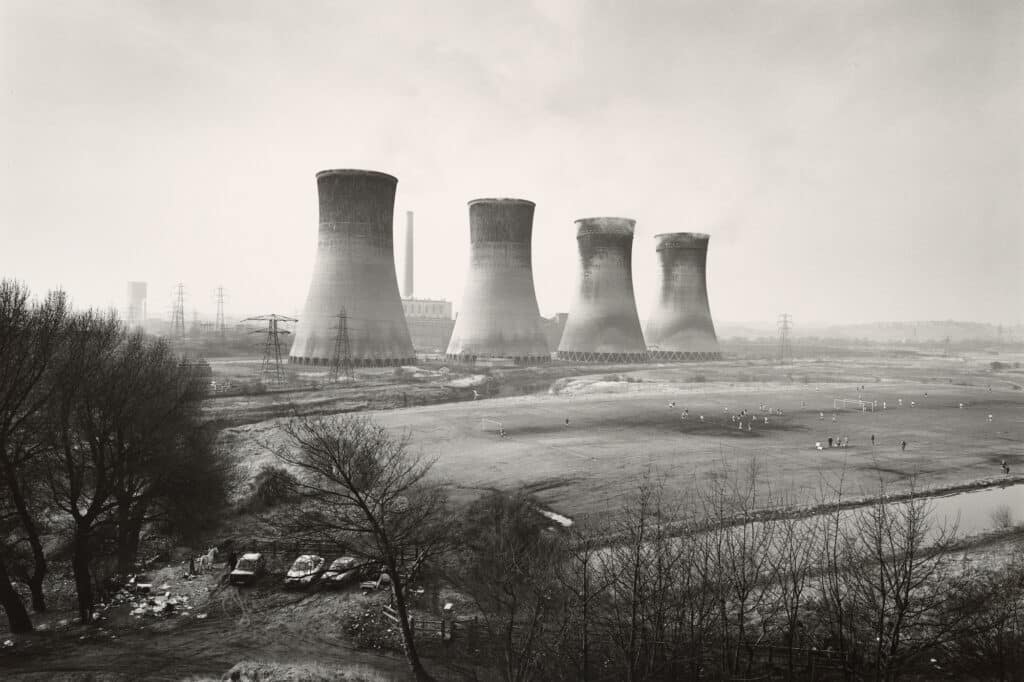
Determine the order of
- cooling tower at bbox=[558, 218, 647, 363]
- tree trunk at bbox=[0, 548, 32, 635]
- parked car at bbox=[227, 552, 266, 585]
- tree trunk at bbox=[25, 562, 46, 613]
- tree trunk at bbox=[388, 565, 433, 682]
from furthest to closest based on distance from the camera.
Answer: cooling tower at bbox=[558, 218, 647, 363] → parked car at bbox=[227, 552, 266, 585] → tree trunk at bbox=[25, 562, 46, 613] → tree trunk at bbox=[0, 548, 32, 635] → tree trunk at bbox=[388, 565, 433, 682]

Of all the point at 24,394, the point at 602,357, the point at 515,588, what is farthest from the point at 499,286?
the point at 515,588

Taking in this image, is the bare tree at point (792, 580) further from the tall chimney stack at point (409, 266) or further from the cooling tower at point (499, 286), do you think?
the tall chimney stack at point (409, 266)

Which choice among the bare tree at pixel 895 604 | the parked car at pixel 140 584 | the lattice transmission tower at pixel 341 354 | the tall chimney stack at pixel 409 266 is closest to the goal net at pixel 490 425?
the lattice transmission tower at pixel 341 354

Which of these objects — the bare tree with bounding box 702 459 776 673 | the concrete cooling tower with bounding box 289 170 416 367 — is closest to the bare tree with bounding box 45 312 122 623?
the bare tree with bounding box 702 459 776 673

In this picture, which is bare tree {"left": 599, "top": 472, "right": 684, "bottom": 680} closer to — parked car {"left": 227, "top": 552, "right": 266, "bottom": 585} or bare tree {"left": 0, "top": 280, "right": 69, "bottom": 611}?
parked car {"left": 227, "top": 552, "right": 266, "bottom": 585}

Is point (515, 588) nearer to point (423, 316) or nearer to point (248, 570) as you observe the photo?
point (248, 570)

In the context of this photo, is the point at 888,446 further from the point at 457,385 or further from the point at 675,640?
the point at 457,385
